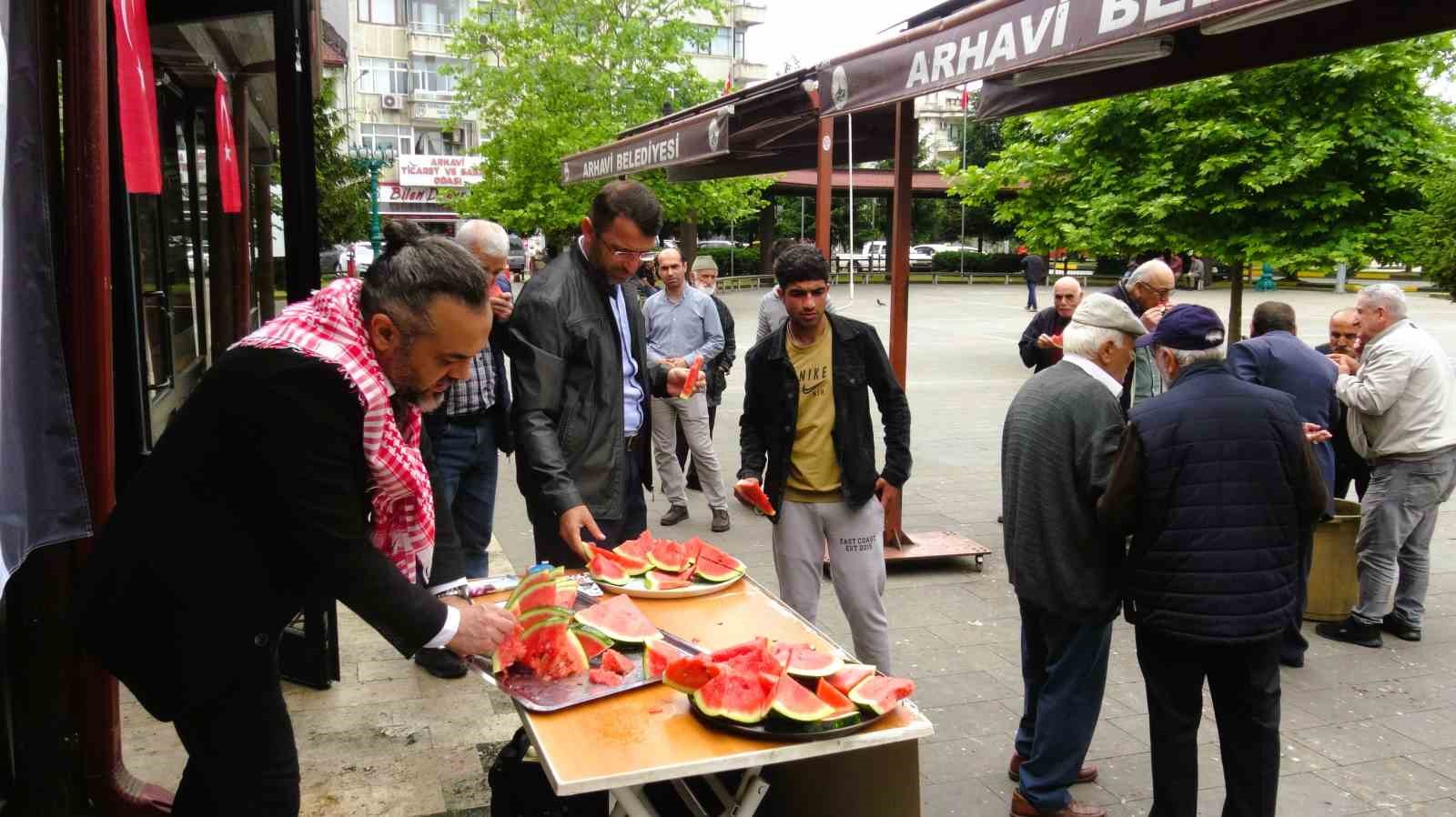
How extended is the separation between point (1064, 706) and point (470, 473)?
296 centimetres

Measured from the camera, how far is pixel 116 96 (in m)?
4.02

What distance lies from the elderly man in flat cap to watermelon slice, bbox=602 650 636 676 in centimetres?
163

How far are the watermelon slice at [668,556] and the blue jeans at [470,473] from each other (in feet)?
5.52

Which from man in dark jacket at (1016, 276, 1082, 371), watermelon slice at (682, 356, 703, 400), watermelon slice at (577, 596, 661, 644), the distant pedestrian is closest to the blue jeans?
watermelon slice at (682, 356, 703, 400)

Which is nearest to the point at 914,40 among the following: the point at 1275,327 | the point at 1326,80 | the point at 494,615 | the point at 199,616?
the point at 1275,327

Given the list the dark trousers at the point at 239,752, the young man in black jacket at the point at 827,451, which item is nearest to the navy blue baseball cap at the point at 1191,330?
the young man in black jacket at the point at 827,451

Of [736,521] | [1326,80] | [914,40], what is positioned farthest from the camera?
[1326,80]

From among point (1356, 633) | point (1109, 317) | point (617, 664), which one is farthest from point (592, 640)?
point (1356, 633)

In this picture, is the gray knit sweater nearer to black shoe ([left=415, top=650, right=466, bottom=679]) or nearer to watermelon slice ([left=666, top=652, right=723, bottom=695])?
watermelon slice ([left=666, top=652, right=723, bottom=695])

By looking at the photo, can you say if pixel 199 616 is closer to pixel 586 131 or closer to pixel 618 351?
pixel 618 351

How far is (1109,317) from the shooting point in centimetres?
387

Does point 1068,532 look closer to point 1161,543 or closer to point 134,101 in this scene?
point 1161,543

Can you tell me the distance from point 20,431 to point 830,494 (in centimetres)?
279

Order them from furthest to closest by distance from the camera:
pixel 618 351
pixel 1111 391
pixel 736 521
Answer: pixel 736 521 → pixel 618 351 → pixel 1111 391
